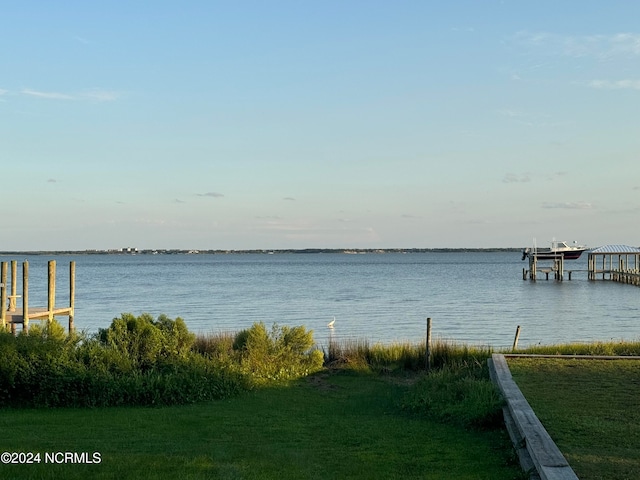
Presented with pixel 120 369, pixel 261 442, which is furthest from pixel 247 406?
pixel 261 442

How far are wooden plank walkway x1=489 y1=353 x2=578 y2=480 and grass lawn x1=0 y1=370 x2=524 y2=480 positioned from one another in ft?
0.93

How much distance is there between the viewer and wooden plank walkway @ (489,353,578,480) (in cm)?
692

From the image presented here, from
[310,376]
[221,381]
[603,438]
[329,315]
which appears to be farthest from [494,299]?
[603,438]

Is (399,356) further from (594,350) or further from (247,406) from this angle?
(247,406)

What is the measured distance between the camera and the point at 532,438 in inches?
318

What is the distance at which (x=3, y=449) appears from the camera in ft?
28.3

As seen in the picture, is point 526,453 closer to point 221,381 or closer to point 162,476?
point 162,476

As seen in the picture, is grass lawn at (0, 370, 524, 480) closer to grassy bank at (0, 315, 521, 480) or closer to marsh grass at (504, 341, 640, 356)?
grassy bank at (0, 315, 521, 480)

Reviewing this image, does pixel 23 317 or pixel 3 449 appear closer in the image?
pixel 3 449

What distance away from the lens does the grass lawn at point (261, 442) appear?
26.0 feet

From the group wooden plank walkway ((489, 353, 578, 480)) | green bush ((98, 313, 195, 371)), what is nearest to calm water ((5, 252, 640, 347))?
green bush ((98, 313, 195, 371))

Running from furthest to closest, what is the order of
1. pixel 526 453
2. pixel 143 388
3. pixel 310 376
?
pixel 310 376
pixel 143 388
pixel 526 453

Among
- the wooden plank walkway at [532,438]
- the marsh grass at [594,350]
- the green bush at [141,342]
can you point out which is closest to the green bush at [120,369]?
the green bush at [141,342]

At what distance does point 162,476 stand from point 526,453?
391cm
